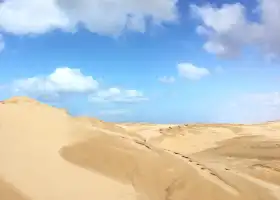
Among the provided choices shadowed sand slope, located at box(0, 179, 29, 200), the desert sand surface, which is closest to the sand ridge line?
the desert sand surface

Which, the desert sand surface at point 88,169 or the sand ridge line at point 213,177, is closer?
the desert sand surface at point 88,169

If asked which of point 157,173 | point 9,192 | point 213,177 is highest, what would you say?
point 157,173

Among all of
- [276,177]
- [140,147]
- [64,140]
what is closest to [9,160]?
[64,140]

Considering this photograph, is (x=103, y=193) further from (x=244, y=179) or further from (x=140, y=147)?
(x=244, y=179)

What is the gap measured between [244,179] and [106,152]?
396 centimetres

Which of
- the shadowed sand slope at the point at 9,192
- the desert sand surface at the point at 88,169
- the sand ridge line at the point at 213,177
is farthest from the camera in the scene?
the sand ridge line at the point at 213,177

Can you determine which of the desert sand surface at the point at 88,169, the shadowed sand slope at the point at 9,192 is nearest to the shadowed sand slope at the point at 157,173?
the desert sand surface at the point at 88,169

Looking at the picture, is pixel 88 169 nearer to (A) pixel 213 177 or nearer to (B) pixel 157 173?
(B) pixel 157 173

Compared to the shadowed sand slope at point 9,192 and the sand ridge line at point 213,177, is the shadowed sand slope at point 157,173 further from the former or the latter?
the shadowed sand slope at point 9,192

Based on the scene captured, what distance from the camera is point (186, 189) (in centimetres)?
884

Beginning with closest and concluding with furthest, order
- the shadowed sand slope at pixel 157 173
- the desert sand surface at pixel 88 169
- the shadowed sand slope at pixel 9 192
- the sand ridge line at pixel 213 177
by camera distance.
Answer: the shadowed sand slope at pixel 9 192 < the desert sand surface at pixel 88 169 < the shadowed sand slope at pixel 157 173 < the sand ridge line at pixel 213 177

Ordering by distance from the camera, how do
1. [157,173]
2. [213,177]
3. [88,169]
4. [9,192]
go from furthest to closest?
1. [213,177]
2. [157,173]
3. [88,169]
4. [9,192]

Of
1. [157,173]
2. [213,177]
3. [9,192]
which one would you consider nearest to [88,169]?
[157,173]

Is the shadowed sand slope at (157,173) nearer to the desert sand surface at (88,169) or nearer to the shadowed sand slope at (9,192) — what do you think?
the desert sand surface at (88,169)
